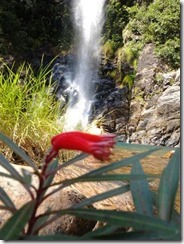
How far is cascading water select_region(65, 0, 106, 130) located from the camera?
16.5ft

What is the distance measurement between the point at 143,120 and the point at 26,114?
10.0ft

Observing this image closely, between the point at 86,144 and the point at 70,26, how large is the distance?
4.70m

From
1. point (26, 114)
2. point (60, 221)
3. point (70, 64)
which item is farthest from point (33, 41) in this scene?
point (60, 221)

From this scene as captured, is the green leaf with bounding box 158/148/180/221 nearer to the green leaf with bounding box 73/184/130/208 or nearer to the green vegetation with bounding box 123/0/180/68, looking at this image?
the green leaf with bounding box 73/184/130/208

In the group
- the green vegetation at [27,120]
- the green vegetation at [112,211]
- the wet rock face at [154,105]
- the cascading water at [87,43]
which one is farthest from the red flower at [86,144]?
the cascading water at [87,43]

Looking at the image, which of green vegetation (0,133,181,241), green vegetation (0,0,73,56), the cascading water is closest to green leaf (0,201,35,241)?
green vegetation (0,133,181,241)

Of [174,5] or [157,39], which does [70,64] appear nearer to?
[157,39]

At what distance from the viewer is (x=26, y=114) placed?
67.1 inches

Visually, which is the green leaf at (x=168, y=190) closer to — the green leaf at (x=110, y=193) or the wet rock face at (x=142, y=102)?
the green leaf at (x=110, y=193)

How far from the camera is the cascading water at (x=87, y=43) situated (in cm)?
502

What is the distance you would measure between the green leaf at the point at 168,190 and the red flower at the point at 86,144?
67 mm

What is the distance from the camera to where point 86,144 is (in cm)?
29

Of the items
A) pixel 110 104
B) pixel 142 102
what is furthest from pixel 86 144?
pixel 142 102

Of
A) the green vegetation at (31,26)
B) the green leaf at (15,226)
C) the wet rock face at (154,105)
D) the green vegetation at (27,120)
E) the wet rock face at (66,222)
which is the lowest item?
the green leaf at (15,226)
